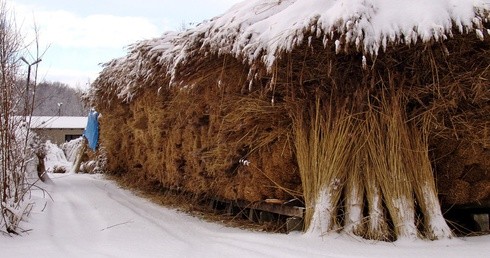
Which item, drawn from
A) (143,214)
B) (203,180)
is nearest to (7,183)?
(143,214)

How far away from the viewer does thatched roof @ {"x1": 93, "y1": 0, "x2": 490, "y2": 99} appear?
340cm

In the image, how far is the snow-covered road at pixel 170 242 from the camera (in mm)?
3518

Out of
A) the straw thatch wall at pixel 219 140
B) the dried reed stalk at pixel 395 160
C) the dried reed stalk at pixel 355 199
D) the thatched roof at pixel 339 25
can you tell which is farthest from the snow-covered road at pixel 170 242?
the thatched roof at pixel 339 25

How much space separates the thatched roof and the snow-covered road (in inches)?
52.9

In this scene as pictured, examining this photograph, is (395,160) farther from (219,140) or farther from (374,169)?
(219,140)

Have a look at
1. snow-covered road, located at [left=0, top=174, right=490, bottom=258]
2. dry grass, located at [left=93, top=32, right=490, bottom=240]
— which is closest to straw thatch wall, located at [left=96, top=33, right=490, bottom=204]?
dry grass, located at [left=93, top=32, right=490, bottom=240]

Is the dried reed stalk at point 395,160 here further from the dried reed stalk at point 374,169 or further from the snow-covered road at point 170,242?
the snow-covered road at point 170,242

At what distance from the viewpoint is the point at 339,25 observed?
3451mm

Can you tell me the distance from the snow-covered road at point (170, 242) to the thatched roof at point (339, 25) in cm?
134

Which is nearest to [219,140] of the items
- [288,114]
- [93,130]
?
[288,114]

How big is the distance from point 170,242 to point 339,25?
2.11 metres

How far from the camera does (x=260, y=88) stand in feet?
14.6

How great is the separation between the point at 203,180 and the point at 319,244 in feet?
7.95

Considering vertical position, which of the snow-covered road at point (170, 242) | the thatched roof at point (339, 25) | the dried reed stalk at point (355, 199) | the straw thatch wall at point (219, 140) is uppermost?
the thatched roof at point (339, 25)
